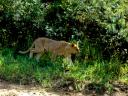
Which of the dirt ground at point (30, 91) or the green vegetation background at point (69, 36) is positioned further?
the green vegetation background at point (69, 36)

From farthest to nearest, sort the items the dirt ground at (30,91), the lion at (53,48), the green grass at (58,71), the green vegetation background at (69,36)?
the lion at (53,48) → the green vegetation background at (69,36) → the green grass at (58,71) → the dirt ground at (30,91)

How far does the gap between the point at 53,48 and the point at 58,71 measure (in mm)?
1119

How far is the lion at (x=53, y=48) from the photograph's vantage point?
9336 millimetres

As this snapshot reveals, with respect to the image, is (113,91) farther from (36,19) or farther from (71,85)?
(36,19)

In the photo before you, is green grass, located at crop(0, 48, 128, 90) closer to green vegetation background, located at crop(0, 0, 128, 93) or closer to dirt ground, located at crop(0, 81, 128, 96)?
green vegetation background, located at crop(0, 0, 128, 93)

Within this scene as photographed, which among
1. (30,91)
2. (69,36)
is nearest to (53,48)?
(69,36)

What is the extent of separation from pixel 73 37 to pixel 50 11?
3.41 feet

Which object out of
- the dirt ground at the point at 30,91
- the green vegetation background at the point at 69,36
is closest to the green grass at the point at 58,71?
the green vegetation background at the point at 69,36

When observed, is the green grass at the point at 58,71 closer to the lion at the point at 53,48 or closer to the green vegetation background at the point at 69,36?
the green vegetation background at the point at 69,36

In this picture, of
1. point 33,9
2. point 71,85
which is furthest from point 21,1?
point 71,85

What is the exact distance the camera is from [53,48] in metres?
9.44

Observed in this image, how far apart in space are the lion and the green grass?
0.76ft

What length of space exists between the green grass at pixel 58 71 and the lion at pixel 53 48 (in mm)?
230

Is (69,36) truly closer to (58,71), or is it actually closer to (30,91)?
(58,71)
